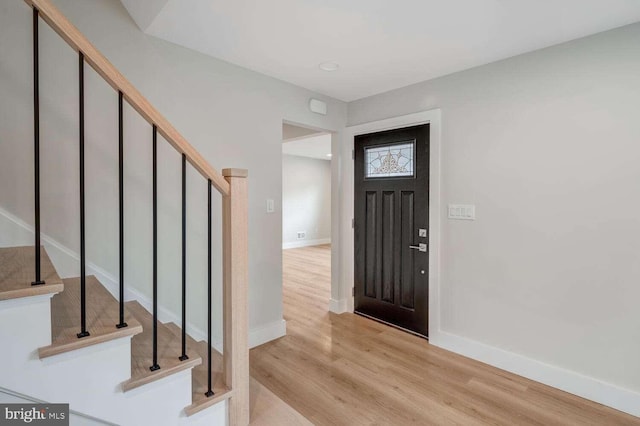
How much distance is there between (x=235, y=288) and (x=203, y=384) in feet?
1.72

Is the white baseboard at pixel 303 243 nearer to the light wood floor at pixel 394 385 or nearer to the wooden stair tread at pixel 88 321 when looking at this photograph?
the light wood floor at pixel 394 385

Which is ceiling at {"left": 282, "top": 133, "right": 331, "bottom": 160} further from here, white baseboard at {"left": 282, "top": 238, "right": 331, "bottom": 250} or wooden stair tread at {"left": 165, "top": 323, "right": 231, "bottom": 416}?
wooden stair tread at {"left": 165, "top": 323, "right": 231, "bottom": 416}

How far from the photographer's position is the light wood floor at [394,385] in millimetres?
1897

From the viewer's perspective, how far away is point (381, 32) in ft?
6.70

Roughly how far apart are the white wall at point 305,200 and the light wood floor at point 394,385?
16.9ft

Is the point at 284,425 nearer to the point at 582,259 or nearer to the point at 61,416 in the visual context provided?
the point at 61,416

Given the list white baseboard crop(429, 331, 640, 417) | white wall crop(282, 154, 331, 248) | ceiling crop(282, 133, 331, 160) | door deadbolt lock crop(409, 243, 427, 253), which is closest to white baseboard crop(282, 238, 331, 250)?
white wall crop(282, 154, 331, 248)

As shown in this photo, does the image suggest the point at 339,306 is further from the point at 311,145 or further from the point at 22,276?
the point at 311,145

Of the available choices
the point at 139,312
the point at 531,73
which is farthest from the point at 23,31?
the point at 531,73

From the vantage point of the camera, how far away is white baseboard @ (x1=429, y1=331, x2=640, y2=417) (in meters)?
1.98

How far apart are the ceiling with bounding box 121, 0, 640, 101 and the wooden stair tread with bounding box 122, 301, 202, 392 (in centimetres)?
Answer: 181

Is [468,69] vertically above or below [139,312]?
above

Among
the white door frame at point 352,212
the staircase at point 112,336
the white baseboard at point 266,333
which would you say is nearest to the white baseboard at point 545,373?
the white door frame at point 352,212

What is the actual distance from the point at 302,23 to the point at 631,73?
6.72ft
